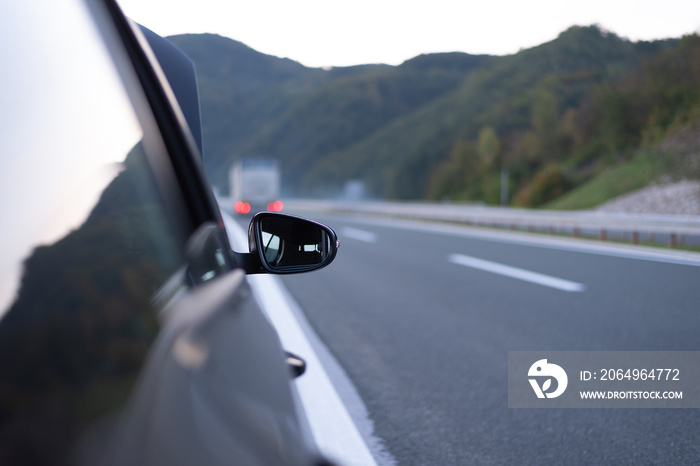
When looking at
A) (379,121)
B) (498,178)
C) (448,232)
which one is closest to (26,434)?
(448,232)

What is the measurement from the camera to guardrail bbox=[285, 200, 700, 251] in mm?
13336

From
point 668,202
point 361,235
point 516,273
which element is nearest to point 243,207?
point 361,235

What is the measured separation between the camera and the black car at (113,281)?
80 cm

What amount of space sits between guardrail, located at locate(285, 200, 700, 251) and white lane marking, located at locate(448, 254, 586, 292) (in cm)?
441

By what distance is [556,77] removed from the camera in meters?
114

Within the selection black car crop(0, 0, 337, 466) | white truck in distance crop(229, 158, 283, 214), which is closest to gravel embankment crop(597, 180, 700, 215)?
white truck in distance crop(229, 158, 283, 214)

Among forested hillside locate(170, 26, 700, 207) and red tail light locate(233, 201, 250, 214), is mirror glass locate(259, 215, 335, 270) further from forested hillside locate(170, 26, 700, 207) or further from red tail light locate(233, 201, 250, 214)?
red tail light locate(233, 201, 250, 214)

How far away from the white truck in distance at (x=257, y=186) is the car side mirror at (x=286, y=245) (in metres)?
36.9

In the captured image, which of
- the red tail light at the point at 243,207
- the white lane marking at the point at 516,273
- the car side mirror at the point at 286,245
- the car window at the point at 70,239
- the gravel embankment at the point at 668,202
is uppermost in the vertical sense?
the car window at the point at 70,239

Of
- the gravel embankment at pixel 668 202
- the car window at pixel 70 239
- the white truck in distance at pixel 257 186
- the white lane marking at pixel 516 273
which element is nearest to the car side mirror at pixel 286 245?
the car window at pixel 70 239

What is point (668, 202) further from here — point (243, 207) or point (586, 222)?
point (243, 207)

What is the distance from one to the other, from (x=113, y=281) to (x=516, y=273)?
30.8 feet

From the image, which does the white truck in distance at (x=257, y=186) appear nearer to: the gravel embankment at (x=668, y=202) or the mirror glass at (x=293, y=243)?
the gravel embankment at (x=668, y=202)

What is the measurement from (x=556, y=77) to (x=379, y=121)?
6047 centimetres
